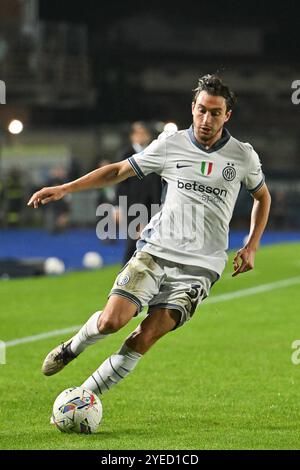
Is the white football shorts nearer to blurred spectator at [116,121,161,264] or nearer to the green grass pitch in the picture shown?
the green grass pitch

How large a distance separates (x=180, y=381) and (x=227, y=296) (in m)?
7.03

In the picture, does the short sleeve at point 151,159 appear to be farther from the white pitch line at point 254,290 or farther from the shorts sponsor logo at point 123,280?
the white pitch line at point 254,290

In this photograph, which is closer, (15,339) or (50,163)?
(15,339)

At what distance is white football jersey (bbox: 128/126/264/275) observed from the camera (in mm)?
7102

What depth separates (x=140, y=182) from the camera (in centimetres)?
1298

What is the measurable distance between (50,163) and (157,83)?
848cm

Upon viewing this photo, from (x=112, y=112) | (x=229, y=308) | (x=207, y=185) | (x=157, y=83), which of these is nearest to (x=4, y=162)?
(x=112, y=112)

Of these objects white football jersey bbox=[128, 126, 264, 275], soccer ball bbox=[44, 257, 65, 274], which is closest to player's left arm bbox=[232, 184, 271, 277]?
white football jersey bbox=[128, 126, 264, 275]

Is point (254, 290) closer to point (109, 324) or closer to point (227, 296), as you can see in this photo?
point (227, 296)

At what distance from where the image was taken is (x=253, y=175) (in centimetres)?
734

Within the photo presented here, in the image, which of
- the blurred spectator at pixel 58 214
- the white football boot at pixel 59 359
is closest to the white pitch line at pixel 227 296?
the white football boot at pixel 59 359
